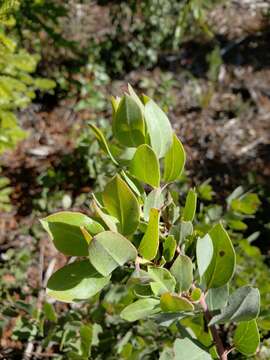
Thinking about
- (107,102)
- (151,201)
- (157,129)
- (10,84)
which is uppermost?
(157,129)

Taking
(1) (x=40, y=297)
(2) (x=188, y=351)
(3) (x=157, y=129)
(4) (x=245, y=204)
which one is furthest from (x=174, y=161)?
(1) (x=40, y=297)

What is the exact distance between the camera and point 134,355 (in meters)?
1.48

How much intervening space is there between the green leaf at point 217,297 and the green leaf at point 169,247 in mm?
93

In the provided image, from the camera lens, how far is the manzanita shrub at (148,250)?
737mm

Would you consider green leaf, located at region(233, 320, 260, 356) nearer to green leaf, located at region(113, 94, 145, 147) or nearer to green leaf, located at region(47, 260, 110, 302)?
green leaf, located at region(47, 260, 110, 302)

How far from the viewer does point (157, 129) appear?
31.9 inches

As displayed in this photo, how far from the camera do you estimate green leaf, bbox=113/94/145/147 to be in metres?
0.78

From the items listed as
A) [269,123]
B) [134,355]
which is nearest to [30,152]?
[269,123]

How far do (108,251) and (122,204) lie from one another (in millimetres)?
80

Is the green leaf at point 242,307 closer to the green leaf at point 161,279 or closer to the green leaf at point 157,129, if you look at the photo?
the green leaf at point 161,279

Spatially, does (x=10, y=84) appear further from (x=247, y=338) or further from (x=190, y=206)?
(x=247, y=338)

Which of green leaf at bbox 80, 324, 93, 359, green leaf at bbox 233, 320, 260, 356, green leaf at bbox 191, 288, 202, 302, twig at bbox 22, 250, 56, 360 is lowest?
Answer: twig at bbox 22, 250, 56, 360

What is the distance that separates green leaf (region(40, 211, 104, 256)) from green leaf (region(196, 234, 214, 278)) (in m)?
0.17

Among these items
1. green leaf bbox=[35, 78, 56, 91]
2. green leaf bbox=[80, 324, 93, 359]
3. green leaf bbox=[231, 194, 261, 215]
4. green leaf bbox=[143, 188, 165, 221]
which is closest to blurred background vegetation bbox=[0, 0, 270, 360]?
green leaf bbox=[35, 78, 56, 91]
